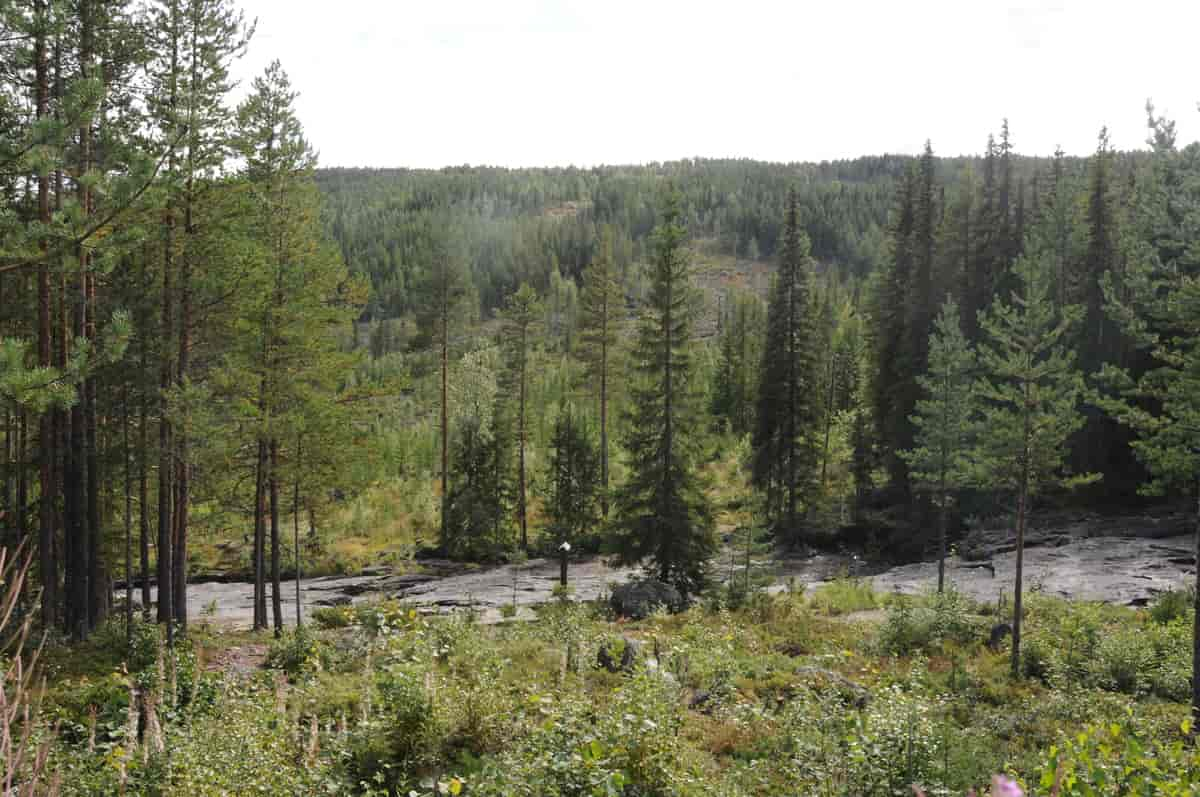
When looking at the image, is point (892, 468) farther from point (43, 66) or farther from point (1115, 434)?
point (43, 66)

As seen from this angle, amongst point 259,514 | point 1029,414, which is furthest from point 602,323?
point 1029,414

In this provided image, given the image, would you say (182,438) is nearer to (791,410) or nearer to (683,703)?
(683,703)

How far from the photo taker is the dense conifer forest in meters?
7.57

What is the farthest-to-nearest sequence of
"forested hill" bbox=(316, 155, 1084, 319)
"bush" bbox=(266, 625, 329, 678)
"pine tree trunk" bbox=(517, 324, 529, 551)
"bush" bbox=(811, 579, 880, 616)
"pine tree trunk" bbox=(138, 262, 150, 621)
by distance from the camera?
"forested hill" bbox=(316, 155, 1084, 319)
"pine tree trunk" bbox=(517, 324, 529, 551)
"bush" bbox=(811, 579, 880, 616)
"pine tree trunk" bbox=(138, 262, 150, 621)
"bush" bbox=(266, 625, 329, 678)

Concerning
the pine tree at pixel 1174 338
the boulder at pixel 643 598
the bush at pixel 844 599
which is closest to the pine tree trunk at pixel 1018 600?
the pine tree at pixel 1174 338

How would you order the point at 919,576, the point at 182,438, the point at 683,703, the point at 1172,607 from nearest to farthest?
the point at 683,703
the point at 182,438
the point at 1172,607
the point at 919,576

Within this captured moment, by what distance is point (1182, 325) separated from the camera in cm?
1491

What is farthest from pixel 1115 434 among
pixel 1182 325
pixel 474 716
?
pixel 474 716

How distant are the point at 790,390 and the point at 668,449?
53.1 ft

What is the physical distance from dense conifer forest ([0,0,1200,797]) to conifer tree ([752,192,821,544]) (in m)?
0.20

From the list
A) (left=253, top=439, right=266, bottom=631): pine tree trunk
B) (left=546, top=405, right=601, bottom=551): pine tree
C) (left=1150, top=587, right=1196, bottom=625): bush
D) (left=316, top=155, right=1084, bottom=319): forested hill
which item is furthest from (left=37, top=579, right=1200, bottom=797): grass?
(left=316, top=155, right=1084, bottom=319): forested hill

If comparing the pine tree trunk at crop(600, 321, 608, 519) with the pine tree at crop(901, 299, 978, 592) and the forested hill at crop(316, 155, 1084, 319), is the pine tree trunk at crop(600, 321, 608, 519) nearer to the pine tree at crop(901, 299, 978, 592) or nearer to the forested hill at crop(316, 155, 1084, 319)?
the pine tree at crop(901, 299, 978, 592)

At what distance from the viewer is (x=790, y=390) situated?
38406 mm

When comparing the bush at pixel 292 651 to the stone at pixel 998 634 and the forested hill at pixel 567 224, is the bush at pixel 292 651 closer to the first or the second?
the stone at pixel 998 634
